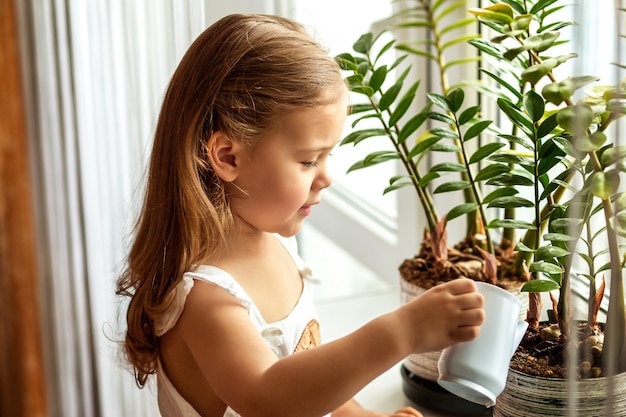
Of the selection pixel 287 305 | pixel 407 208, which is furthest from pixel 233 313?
pixel 407 208

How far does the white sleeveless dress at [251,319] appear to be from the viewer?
33.3 inches

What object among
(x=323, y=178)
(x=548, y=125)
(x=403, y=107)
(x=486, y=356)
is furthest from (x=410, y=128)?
(x=486, y=356)

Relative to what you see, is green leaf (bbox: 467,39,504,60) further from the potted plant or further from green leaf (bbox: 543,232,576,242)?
green leaf (bbox: 543,232,576,242)

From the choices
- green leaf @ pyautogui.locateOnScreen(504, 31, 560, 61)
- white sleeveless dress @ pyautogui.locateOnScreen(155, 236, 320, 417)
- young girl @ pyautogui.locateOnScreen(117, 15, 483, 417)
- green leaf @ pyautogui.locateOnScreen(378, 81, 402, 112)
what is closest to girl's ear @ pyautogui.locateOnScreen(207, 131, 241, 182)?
young girl @ pyautogui.locateOnScreen(117, 15, 483, 417)

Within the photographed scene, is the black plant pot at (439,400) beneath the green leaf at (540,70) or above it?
beneath

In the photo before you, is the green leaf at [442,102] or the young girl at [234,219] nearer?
the young girl at [234,219]

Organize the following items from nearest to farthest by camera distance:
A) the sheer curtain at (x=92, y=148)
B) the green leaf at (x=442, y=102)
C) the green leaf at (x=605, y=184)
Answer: the green leaf at (x=605, y=184)
the green leaf at (x=442, y=102)
the sheer curtain at (x=92, y=148)

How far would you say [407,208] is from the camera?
147cm

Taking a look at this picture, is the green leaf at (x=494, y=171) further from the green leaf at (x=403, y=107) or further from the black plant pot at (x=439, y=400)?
the black plant pot at (x=439, y=400)

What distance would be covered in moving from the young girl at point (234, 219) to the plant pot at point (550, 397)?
4.8 inches

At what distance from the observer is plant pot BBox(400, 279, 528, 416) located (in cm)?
103

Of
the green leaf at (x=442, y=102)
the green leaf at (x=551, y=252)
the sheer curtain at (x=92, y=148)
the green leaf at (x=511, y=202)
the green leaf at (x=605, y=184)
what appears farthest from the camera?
the sheer curtain at (x=92, y=148)

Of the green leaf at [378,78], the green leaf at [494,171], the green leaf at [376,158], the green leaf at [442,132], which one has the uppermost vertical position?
the green leaf at [378,78]

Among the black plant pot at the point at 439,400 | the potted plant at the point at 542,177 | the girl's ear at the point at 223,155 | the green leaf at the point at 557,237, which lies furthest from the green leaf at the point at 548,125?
the black plant pot at the point at 439,400
